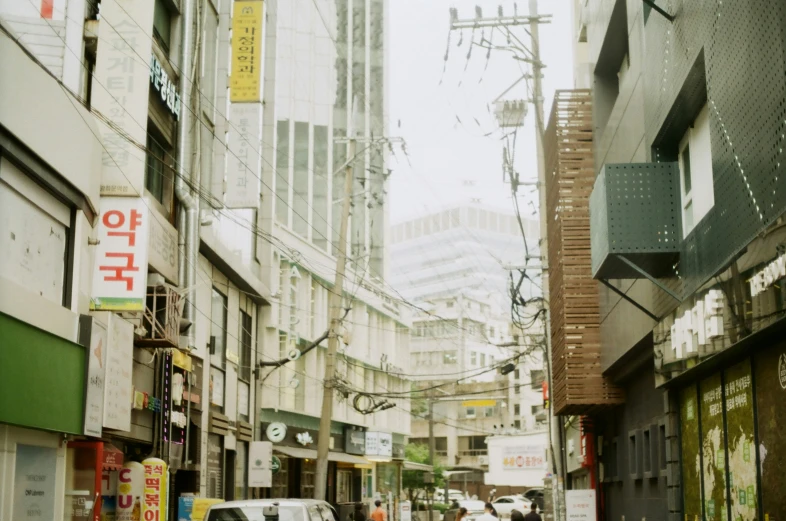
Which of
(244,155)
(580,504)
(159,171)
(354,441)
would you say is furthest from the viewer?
(354,441)

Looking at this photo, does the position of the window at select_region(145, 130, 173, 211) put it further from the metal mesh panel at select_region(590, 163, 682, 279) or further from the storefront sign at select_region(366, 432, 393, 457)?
the storefront sign at select_region(366, 432, 393, 457)

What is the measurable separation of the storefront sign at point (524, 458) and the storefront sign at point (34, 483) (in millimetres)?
51806

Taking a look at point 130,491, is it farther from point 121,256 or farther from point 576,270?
point 576,270

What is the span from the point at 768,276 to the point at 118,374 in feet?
39.7

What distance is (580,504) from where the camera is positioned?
2314 cm

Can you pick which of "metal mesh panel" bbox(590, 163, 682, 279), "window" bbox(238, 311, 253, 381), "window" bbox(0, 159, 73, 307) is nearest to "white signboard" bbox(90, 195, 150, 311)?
"window" bbox(0, 159, 73, 307)

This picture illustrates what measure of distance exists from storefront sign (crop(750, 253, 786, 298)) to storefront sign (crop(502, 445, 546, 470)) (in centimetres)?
5581

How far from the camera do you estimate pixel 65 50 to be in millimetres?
17219

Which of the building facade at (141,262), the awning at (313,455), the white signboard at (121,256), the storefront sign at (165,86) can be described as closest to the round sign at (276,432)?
the building facade at (141,262)

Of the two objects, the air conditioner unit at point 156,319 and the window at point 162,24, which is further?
the window at point 162,24

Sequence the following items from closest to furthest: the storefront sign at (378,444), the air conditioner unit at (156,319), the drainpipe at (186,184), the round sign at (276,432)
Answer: the air conditioner unit at (156,319) → the drainpipe at (186,184) → the round sign at (276,432) → the storefront sign at (378,444)

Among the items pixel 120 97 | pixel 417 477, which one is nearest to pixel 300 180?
pixel 417 477

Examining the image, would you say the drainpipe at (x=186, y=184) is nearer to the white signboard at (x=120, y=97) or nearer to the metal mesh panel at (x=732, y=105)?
the white signboard at (x=120, y=97)

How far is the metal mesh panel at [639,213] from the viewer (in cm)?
1514
